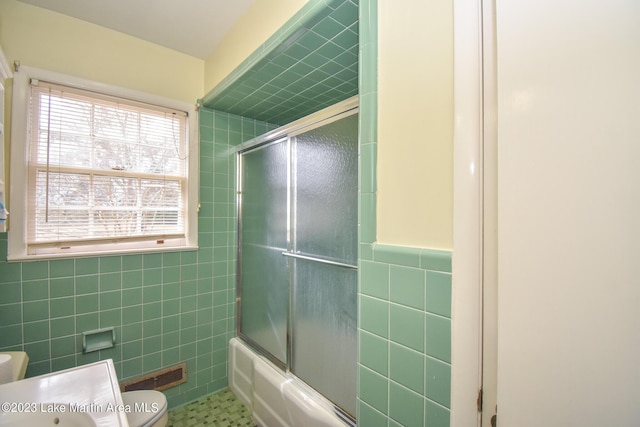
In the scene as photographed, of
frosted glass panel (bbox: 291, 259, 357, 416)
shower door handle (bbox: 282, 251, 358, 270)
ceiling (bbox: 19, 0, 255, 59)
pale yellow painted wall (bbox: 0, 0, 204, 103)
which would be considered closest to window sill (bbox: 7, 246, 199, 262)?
shower door handle (bbox: 282, 251, 358, 270)

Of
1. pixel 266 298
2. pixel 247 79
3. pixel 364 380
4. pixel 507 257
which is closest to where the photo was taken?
pixel 507 257

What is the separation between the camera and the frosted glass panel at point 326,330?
1229 millimetres

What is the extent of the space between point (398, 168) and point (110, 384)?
1.17 m

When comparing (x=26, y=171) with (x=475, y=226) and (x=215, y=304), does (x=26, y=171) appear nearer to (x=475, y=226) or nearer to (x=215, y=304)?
(x=215, y=304)

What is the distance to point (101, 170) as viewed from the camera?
5.13ft

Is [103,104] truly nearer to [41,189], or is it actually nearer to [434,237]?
[41,189]

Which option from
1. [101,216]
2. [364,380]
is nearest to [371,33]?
[364,380]

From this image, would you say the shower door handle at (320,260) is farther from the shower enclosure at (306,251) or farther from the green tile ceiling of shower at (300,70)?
the green tile ceiling of shower at (300,70)

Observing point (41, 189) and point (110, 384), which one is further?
point (41, 189)

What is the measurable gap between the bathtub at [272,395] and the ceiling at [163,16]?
2.13 m

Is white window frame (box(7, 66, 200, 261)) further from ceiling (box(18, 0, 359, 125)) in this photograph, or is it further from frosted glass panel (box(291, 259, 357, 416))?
frosted glass panel (box(291, 259, 357, 416))

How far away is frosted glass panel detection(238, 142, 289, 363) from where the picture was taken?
1.68 metres

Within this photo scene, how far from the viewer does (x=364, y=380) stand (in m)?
0.83

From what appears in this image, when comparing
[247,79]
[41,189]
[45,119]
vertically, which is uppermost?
[247,79]
